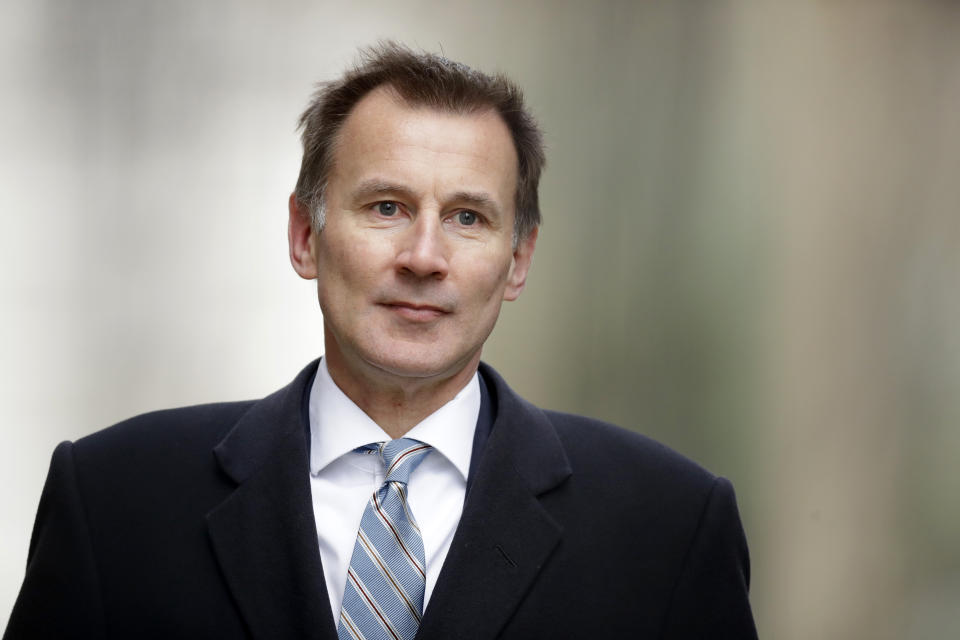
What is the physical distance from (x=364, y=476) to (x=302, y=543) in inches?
6.9

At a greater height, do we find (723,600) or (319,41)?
(319,41)

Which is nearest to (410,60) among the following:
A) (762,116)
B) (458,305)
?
(458,305)

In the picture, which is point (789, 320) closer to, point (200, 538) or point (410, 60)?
point (410, 60)

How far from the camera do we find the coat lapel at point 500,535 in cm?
186

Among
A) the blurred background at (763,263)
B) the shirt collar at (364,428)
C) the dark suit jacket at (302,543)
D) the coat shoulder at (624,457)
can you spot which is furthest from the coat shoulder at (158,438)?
the blurred background at (763,263)

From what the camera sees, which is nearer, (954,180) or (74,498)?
(74,498)

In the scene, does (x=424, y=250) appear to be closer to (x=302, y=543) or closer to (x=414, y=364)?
(x=414, y=364)

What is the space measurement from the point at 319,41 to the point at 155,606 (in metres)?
2.30

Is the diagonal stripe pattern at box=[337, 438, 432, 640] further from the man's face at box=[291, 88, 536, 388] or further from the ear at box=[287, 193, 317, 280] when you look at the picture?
the ear at box=[287, 193, 317, 280]

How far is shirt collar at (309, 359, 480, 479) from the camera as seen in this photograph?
201cm

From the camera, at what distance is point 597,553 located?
6.54ft

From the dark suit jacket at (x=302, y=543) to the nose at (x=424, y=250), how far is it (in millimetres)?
315

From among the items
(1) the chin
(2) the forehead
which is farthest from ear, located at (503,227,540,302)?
(1) the chin

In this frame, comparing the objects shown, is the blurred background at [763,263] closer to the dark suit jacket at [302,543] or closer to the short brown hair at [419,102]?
the short brown hair at [419,102]
